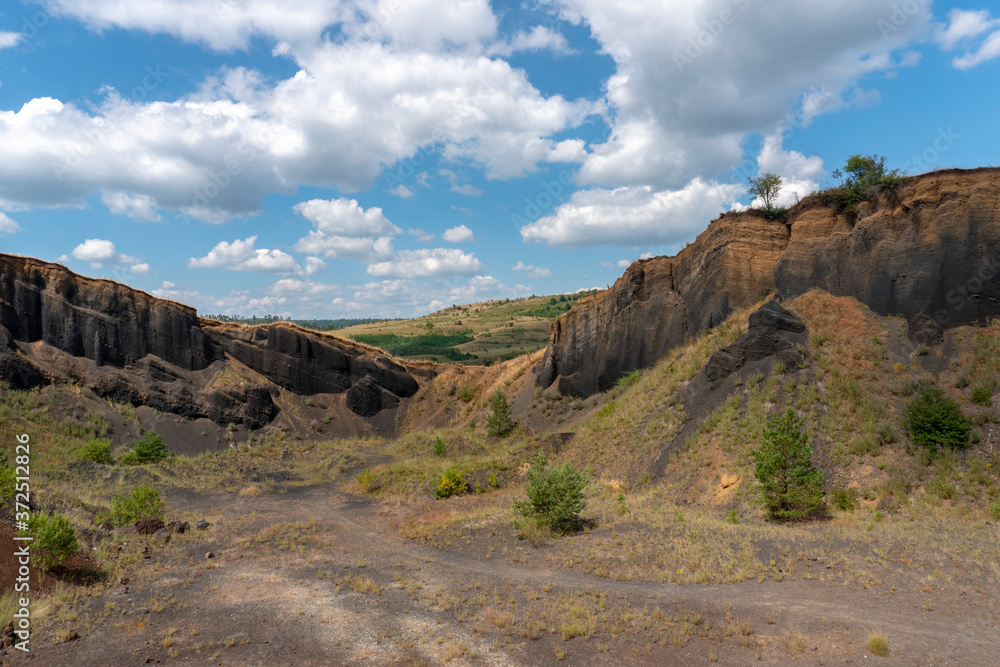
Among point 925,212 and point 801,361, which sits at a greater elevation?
point 925,212

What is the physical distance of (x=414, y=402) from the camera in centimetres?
4878

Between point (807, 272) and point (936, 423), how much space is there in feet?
35.4

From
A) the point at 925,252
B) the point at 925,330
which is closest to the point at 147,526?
the point at 925,330

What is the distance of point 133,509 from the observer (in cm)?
1594

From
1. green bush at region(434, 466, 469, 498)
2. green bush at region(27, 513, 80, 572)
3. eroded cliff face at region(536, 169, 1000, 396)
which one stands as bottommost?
green bush at region(434, 466, 469, 498)

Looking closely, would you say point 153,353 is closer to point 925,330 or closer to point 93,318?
point 93,318

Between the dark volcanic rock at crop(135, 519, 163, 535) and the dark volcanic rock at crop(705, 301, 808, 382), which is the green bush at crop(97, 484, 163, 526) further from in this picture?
the dark volcanic rock at crop(705, 301, 808, 382)

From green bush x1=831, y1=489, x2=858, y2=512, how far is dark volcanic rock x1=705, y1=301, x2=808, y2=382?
672 centimetres

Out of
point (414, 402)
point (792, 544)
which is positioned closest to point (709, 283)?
point (792, 544)

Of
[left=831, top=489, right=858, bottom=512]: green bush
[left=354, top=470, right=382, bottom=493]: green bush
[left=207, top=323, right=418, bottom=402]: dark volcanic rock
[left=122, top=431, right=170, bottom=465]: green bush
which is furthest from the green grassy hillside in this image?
[left=831, top=489, right=858, bottom=512]: green bush

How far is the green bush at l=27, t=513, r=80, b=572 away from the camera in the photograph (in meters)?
10.5

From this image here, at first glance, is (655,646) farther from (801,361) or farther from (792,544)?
(801,361)

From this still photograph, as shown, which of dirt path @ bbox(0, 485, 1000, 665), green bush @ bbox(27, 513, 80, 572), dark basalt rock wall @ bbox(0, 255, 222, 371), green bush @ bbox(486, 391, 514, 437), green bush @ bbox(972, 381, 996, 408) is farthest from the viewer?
green bush @ bbox(486, 391, 514, 437)

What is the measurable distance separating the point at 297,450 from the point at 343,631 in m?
30.6
